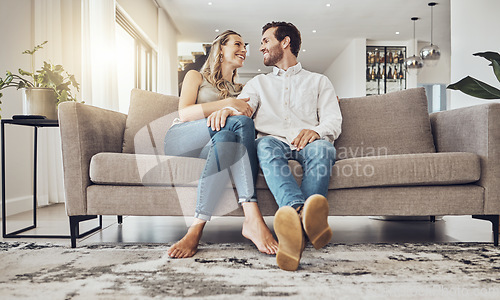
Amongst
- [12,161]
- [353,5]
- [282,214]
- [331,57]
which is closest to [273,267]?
[282,214]

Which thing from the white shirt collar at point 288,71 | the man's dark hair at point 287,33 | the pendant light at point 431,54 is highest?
the pendant light at point 431,54

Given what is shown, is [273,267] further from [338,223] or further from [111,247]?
[338,223]

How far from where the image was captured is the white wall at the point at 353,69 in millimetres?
7949

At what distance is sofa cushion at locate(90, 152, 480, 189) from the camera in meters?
1.70

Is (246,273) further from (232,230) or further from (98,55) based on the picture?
(98,55)

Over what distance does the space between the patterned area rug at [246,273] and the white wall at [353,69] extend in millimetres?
6735

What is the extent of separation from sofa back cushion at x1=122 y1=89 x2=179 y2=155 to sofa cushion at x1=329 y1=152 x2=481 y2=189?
1061 mm

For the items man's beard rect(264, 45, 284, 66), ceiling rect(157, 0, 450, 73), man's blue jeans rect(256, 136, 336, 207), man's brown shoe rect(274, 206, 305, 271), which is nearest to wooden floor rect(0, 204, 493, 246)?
man's blue jeans rect(256, 136, 336, 207)

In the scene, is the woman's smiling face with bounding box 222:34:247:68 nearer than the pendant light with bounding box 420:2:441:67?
Yes

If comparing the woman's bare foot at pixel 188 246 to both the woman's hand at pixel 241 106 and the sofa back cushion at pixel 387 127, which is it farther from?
the sofa back cushion at pixel 387 127

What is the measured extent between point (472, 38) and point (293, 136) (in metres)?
2.85

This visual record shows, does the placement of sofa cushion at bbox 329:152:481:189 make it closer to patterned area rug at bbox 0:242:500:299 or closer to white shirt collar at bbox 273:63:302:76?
patterned area rug at bbox 0:242:500:299

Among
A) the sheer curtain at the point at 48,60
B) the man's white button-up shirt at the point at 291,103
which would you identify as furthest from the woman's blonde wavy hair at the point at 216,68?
the sheer curtain at the point at 48,60

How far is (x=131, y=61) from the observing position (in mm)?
5609
